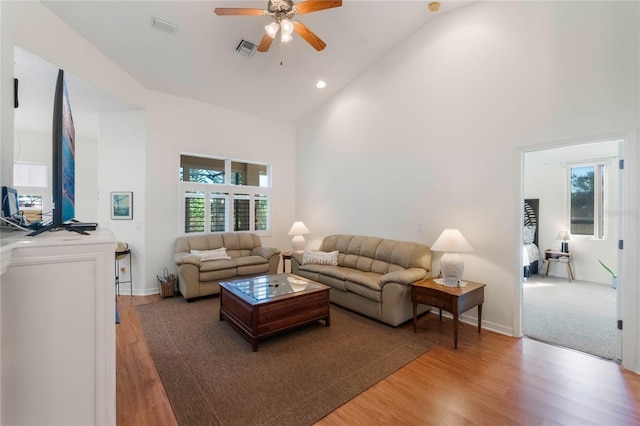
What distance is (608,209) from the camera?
16.7 feet

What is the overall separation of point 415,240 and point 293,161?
12.0ft

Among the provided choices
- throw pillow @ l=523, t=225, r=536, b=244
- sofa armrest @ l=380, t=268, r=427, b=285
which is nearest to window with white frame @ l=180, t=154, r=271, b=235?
sofa armrest @ l=380, t=268, r=427, b=285

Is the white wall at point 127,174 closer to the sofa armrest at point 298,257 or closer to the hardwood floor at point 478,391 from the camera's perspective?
the hardwood floor at point 478,391

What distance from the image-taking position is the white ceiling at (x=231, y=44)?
10.5ft

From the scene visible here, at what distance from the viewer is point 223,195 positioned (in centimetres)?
563

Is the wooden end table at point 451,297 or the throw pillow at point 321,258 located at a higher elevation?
the throw pillow at point 321,258

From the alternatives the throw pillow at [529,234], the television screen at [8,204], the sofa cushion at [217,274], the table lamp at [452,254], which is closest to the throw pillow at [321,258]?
the sofa cushion at [217,274]

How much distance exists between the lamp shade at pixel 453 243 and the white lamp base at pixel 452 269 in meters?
0.10

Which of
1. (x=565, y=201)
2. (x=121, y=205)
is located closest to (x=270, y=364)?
(x=121, y=205)

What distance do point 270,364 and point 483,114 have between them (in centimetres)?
382

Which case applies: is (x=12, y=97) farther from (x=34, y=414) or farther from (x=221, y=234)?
(x=221, y=234)

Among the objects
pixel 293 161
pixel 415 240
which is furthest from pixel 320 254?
pixel 293 161

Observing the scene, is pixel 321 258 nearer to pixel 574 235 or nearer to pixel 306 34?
pixel 306 34

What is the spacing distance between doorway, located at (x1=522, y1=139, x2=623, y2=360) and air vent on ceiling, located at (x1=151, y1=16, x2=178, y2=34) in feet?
17.1
